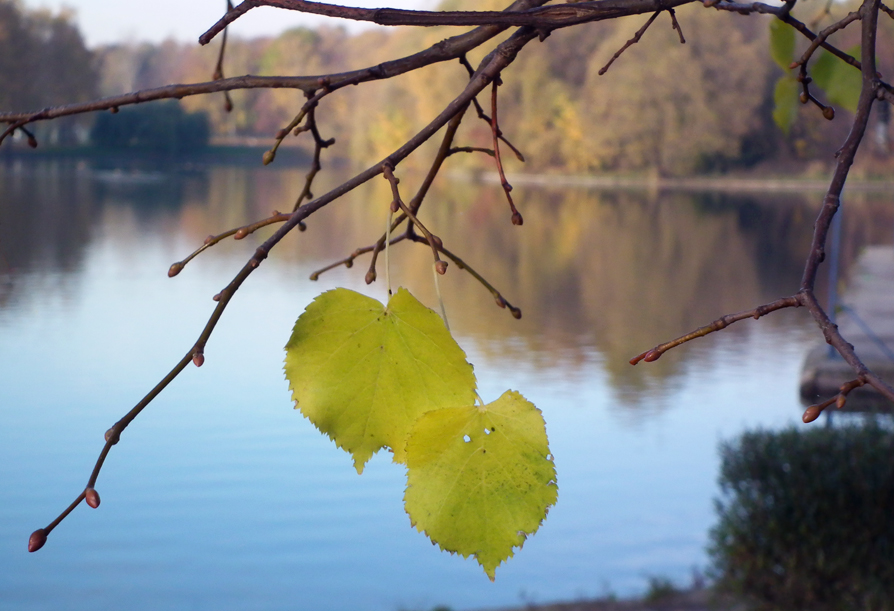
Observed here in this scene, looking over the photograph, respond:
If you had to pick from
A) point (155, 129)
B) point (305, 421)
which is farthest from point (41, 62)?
point (305, 421)

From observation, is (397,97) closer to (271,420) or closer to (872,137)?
(872,137)

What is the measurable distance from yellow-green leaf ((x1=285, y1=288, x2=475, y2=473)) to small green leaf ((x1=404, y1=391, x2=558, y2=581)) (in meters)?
0.01

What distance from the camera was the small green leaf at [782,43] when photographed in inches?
28.6

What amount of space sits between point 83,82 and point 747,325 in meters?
17.0

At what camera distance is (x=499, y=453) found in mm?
313

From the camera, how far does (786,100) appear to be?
2.65ft

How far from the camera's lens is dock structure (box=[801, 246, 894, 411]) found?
259 inches

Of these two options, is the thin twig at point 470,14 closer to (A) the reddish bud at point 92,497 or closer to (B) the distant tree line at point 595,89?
(A) the reddish bud at point 92,497

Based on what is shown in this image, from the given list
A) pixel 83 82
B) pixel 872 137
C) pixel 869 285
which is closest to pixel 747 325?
pixel 869 285

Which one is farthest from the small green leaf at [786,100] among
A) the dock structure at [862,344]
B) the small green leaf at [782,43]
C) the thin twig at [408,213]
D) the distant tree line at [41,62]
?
the distant tree line at [41,62]

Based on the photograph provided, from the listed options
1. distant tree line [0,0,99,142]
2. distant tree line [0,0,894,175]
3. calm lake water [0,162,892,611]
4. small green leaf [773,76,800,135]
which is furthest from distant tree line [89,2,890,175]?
small green leaf [773,76,800,135]

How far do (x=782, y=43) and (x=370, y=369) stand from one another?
1.86 ft

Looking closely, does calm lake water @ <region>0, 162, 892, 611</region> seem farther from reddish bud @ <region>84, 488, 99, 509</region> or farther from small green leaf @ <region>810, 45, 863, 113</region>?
small green leaf @ <region>810, 45, 863, 113</region>

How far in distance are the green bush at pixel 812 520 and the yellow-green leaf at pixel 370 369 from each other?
3338mm
